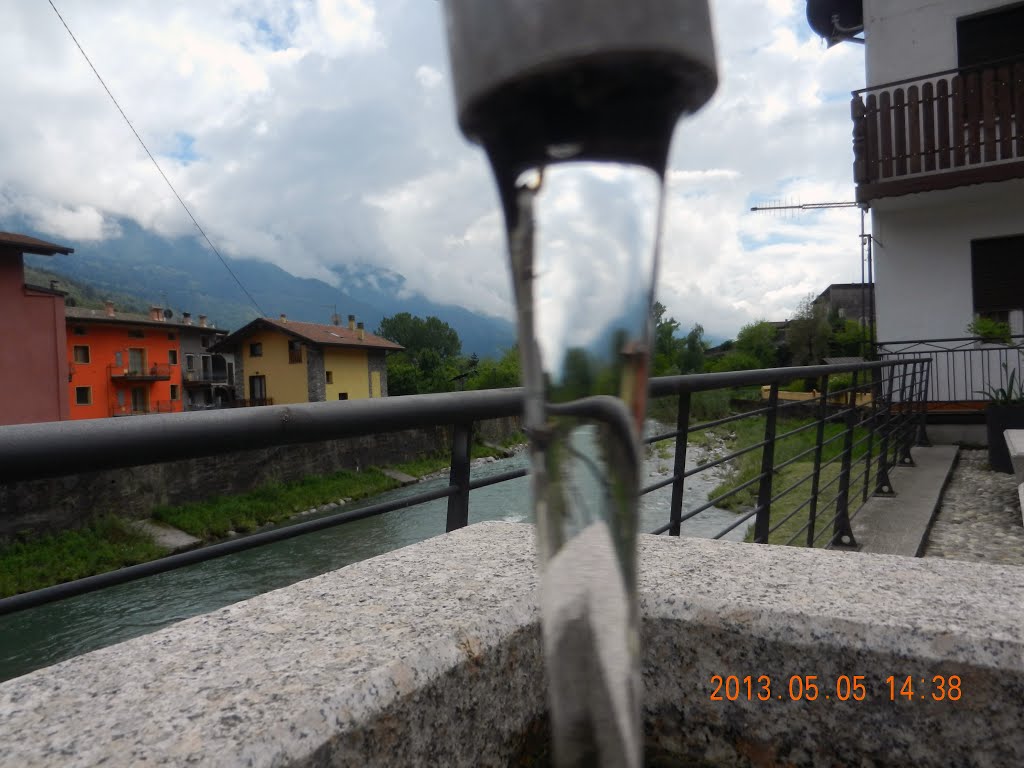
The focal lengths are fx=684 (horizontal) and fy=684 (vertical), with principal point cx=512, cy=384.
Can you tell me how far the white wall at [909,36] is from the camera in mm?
6488

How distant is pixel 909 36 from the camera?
6.65m

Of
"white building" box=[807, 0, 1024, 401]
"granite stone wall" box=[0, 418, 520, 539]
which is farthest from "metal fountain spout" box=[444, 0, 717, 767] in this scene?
"granite stone wall" box=[0, 418, 520, 539]

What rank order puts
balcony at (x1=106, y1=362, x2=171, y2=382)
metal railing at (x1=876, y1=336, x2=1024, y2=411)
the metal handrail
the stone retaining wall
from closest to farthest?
the stone retaining wall < the metal handrail < metal railing at (x1=876, y1=336, x2=1024, y2=411) < balcony at (x1=106, y1=362, x2=171, y2=382)

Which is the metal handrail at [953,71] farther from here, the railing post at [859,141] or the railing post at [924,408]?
the railing post at [924,408]

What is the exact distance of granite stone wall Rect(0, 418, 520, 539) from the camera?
42.7 feet

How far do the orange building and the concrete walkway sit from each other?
107 ft

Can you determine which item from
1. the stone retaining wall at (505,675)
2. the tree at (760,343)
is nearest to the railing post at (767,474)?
the stone retaining wall at (505,675)

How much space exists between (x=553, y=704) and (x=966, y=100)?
739 cm

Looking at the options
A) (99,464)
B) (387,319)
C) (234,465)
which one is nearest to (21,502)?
(234,465)

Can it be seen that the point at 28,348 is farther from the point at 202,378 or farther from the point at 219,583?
the point at 202,378

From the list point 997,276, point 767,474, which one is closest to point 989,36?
point 997,276

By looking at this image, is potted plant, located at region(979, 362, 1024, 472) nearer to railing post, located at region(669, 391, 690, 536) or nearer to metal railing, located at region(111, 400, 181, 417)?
railing post, located at region(669, 391, 690, 536)

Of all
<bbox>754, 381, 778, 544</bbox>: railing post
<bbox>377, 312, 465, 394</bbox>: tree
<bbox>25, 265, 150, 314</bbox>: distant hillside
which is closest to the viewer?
<bbox>754, 381, 778, 544</bbox>: railing post

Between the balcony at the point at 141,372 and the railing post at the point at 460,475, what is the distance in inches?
1484
